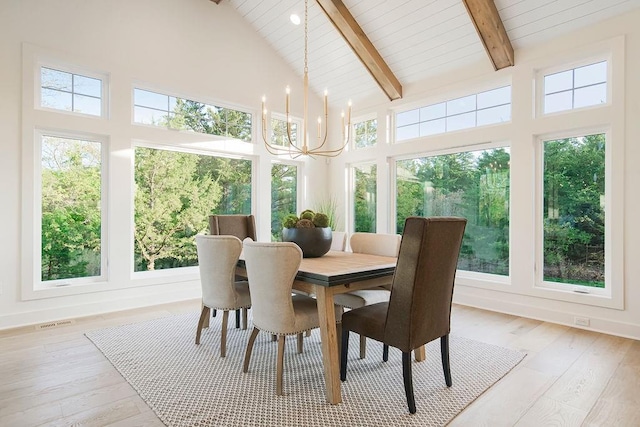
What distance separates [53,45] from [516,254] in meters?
5.21

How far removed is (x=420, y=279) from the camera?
6.24 feet

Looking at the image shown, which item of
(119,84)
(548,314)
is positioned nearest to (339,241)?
(548,314)

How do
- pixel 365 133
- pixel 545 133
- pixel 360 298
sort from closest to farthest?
pixel 360 298, pixel 545 133, pixel 365 133

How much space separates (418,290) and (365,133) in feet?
13.3

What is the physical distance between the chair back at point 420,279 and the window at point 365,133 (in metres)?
3.58

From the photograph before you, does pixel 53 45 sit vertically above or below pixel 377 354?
above

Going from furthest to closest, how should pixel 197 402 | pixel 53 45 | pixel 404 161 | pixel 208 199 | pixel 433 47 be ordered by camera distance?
pixel 404 161 → pixel 208 199 → pixel 433 47 → pixel 53 45 → pixel 197 402

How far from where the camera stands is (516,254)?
3938 millimetres

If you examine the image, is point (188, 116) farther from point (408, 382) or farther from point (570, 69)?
point (570, 69)

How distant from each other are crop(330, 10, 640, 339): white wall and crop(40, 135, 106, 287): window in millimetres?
3665

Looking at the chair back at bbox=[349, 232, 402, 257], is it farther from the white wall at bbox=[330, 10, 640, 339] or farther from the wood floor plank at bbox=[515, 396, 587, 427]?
the white wall at bbox=[330, 10, 640, 339]

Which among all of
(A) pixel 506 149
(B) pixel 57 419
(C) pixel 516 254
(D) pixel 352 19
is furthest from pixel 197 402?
(D) pixel 352 19

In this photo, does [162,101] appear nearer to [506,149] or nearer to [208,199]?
[208,199]

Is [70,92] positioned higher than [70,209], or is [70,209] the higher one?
[70,92]
